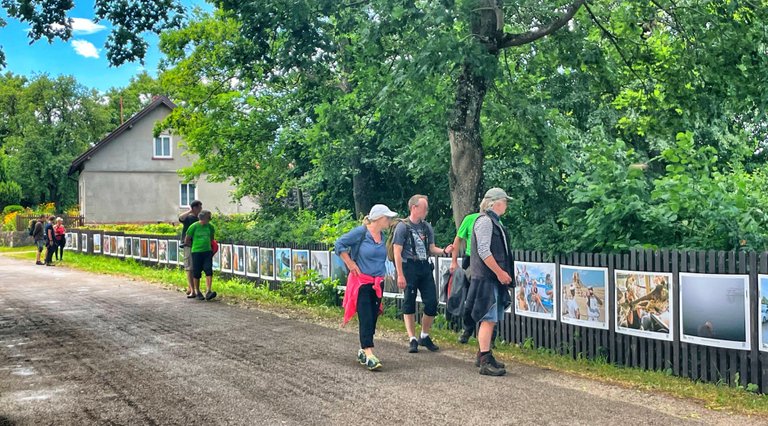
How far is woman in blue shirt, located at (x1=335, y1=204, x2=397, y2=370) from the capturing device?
327 inches

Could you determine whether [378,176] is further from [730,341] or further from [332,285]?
[730,341]

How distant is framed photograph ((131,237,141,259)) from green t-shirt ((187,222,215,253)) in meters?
13.0

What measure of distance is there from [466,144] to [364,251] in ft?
12.3

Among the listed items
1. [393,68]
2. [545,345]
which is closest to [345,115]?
[393,68]

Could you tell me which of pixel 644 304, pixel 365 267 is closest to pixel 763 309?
pixel 644 304

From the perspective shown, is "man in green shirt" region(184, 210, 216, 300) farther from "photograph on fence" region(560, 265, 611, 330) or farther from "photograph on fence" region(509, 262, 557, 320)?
"photograph on fence" region(560, 265, 611, 330)

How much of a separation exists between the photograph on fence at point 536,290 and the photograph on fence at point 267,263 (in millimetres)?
7904

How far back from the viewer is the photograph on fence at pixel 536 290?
9.35m

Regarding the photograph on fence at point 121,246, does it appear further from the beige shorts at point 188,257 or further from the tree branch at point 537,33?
the tree branch at point 537,33

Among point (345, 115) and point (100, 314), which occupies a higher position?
point (345, 115)

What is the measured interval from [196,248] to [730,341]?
1045 cm

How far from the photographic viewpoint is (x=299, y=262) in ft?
50.6

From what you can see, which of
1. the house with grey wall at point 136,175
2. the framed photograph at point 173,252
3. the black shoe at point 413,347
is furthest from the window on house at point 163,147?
the black shoe at point 413,347

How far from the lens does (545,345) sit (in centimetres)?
947
